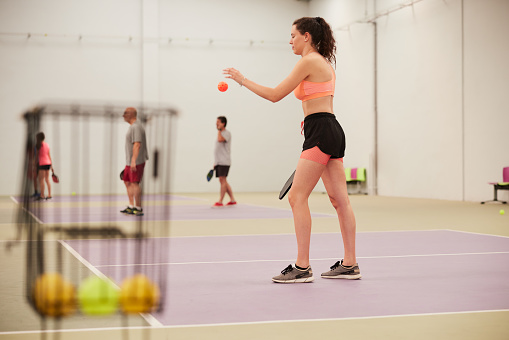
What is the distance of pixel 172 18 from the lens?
23344 mm

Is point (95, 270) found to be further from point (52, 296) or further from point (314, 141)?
point (52, 296)

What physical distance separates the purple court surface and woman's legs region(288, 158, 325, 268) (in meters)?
0.24

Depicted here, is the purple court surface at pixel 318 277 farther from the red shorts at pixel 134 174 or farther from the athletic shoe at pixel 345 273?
the red shorts at pixel 134 174

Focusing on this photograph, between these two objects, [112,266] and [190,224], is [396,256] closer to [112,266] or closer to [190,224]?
[112,266]

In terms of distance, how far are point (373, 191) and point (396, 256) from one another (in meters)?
14.1

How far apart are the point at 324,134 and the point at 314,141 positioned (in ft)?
0.26

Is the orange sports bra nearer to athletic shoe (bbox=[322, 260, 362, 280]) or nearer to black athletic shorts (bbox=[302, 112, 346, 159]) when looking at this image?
black athletic shorts (bbox=[302, 112, 346, 159])

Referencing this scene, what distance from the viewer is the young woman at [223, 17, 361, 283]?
4.73m

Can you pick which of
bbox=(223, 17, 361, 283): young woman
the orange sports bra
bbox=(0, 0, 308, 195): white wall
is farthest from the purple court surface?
bbox=(0, 0, 308, 195): white wall

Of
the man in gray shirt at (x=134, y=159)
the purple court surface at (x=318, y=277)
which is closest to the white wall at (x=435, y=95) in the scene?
the man in gray shirt at (x=134, y=159)

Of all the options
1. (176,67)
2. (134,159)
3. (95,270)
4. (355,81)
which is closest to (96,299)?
(95,270)

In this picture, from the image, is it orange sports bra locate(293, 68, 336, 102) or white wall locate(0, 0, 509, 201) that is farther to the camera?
white wall locate(0, 0, 509, 201)

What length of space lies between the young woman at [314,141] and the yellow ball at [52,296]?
8.00 ft

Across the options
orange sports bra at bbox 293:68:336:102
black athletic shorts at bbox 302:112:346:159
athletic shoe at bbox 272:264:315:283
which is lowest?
athletic shoe at bbox 272:264:315:283
